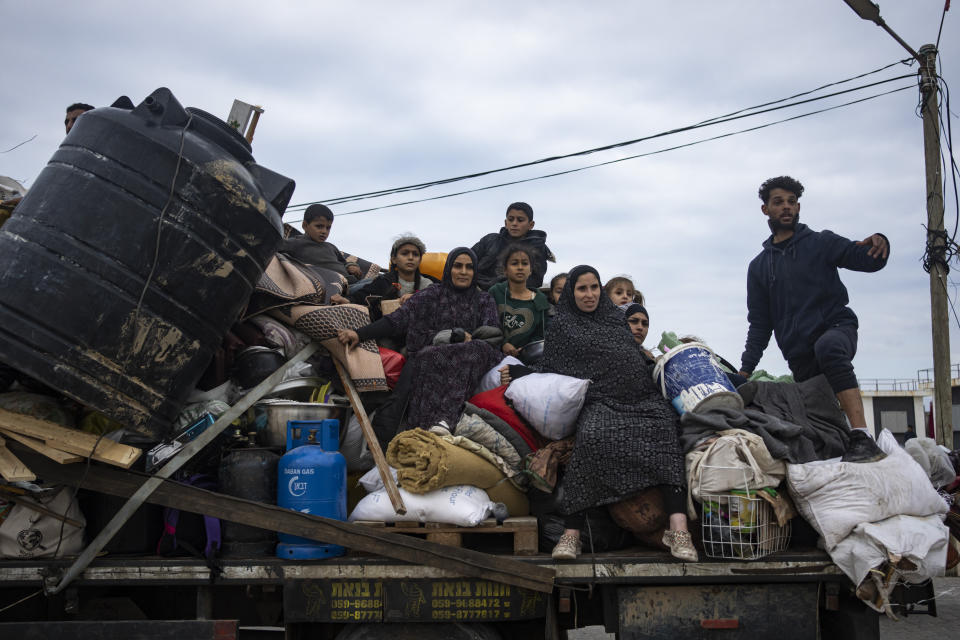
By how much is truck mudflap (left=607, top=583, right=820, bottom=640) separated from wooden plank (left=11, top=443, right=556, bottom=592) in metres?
0.41

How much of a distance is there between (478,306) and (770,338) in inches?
81.6

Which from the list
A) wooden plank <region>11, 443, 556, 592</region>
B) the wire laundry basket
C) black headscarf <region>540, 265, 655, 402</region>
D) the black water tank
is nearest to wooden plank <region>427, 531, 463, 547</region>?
wooden plank <region>11, 443, 556, 592</region>

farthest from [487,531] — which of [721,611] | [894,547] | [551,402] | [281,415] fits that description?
[894,547]

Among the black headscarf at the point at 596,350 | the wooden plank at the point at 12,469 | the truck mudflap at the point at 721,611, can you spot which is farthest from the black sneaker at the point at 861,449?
the wooden plank at the point at 12,469

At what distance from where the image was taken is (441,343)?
157 inches

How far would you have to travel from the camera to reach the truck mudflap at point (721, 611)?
285cm

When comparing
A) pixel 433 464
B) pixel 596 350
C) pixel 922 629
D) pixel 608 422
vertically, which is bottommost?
pixel 922 629

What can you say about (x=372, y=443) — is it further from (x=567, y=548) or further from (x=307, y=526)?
(x=567, y=548)

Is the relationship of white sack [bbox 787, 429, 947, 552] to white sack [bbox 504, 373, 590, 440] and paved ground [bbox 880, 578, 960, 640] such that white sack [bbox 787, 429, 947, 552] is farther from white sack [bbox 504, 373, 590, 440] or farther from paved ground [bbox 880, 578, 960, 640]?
paved ground [bbox 880, 578, 960, 640]

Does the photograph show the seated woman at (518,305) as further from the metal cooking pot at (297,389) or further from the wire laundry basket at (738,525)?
the wire laundry basket at (738,525)

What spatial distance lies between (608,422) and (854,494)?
42.3 inches

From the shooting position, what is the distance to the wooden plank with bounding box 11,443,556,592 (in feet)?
9.41

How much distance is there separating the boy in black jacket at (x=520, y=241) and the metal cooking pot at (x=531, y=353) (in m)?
1.07

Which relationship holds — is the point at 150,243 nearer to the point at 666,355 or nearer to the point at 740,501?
the point at 666,355
